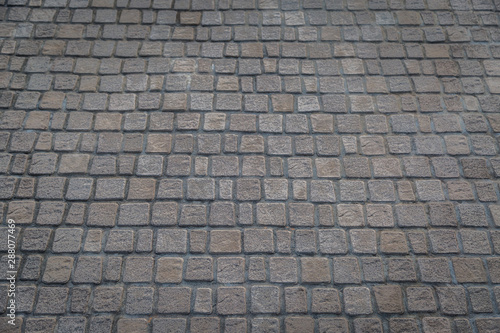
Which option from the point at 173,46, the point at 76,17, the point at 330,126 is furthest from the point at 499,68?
the point at 76,17

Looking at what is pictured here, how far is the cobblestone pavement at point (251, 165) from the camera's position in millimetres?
2594

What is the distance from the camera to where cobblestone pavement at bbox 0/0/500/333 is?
102 inches

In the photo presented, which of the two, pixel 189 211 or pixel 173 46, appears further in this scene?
pixel 173 46

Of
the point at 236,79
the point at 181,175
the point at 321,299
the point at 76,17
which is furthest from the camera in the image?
the point at 76,17

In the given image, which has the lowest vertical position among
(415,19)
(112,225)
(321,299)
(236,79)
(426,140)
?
(321,299)

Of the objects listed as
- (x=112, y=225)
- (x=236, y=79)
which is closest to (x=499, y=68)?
(x=236, y=79)

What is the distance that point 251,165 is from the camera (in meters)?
3.04

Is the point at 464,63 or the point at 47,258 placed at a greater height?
the point at 464,63

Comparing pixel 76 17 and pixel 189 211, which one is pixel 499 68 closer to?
pixel 189 211

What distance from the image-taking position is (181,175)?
9.80 feet

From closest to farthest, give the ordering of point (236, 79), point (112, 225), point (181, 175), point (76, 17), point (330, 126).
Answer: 1. point (112, 225)
2. point (181, 175)
3. point (330, 126)
4. point (236, 79)
5. point (76, 17)

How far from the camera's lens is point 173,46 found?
11.8 feet

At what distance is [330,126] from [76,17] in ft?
9.69

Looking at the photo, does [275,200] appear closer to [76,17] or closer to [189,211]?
[189,211]
